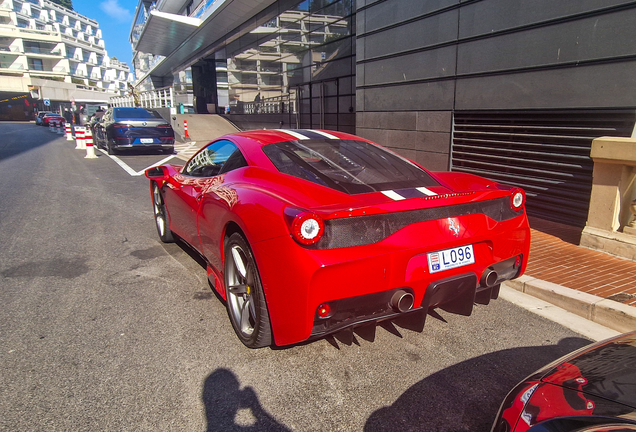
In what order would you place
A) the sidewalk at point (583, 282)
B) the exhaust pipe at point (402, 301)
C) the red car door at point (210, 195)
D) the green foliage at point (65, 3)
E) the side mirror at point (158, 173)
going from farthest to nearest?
1. the green foliage at point (65, 3)
2. the side mirror at point (158, 173)
3. the sidewalk at point (583, 282)
4. the red car door at point (210, 195)
5. the exhaust pipe at point (402, 301)

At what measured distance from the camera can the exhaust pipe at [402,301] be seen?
243cm

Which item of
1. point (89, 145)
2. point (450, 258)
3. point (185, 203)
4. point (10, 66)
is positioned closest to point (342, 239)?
point (450, 258)

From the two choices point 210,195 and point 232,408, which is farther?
point 210,195

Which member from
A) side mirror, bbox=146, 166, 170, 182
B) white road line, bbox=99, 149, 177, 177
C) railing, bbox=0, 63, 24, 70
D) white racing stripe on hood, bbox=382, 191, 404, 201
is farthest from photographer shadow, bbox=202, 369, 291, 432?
railing, bbox=0, 63, 24, 70

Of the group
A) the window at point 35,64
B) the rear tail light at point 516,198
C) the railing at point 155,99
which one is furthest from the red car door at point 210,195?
the window at point 35,64

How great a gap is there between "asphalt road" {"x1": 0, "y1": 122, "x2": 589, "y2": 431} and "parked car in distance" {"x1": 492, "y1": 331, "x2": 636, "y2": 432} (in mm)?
602

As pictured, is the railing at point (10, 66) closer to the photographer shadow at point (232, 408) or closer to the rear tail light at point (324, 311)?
the photographer shadow at point (232, 408)

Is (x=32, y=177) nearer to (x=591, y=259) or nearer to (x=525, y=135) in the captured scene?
(x=525, y=135)

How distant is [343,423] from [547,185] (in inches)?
222

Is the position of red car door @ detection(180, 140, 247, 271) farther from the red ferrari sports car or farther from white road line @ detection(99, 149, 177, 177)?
white road line @ detection(99, 149, 177, 177)

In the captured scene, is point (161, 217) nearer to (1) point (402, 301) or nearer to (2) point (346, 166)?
(2) point (346, 166)

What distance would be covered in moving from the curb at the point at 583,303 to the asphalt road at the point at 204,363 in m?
0.38

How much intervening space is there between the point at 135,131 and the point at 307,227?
14395 mm

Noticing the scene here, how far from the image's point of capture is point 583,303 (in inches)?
135
